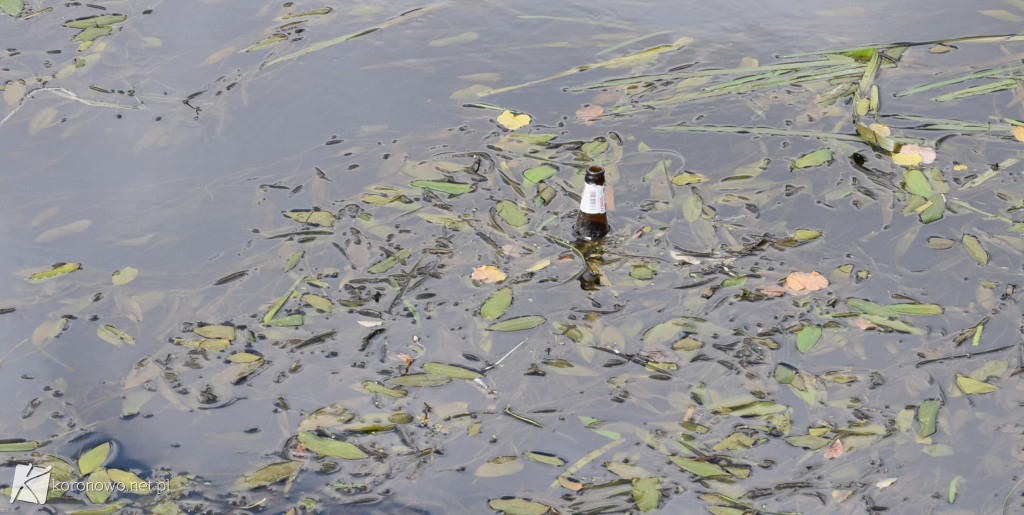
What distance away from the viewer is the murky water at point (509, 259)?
112 inches

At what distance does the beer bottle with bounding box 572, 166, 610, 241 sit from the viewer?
3486 millimetres

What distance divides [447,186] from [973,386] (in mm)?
2367

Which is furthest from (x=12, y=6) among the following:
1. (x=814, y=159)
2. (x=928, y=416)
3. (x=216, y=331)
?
(x=928, y=416)

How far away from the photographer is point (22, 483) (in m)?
2.82

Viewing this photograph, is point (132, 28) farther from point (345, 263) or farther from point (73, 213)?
point (345, 263)

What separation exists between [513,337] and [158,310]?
151 centimetres

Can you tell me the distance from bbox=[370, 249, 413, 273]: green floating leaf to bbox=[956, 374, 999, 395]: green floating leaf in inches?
88.4

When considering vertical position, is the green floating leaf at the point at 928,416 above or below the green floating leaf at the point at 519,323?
below

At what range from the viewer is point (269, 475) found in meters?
2.83

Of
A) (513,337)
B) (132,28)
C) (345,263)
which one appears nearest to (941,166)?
(513,337)

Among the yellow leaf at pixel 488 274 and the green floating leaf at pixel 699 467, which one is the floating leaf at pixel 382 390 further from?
the green floating leaf at pixel 699 467

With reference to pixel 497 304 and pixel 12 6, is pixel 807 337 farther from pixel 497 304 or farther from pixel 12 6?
pixel 12 6

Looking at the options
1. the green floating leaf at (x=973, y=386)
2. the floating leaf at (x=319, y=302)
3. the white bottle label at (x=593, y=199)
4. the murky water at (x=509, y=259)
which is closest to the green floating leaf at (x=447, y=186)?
the murky water at (x=509, y=259)

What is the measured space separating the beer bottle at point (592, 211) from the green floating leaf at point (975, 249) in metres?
1.57
